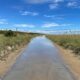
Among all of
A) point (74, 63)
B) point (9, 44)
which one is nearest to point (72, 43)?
point (9, 44)

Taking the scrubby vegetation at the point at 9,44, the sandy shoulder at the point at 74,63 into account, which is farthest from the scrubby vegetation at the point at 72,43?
the scrubby vegetation at the point at 9,44

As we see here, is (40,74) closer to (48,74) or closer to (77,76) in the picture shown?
(48,74)

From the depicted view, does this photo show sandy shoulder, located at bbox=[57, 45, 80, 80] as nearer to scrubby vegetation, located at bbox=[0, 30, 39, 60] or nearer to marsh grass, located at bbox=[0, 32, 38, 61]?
marsh grass, located at bbox=[0, 32, 38, 61]

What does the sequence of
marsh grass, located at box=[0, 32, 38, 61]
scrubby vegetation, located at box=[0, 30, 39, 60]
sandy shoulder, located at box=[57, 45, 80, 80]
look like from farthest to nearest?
1. scrubby vegetation, located at box=[0, 30, 39, 60]
2. marsh grass, located at box=[0, 32, 38, 61]
3. sandy shoulder, located at box=[57, 45, 80, 80]

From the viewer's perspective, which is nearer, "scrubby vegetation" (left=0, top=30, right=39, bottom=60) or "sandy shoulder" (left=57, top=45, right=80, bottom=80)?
"sandy shoulder" (left=57, top=45, right=80, bottom=80)

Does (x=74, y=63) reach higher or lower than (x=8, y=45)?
lower

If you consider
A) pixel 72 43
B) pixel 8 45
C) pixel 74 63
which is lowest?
pixel 74 63

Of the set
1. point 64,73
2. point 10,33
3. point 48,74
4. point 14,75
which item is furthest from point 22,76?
point 10,33

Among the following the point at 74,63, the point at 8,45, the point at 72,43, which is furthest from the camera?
the point at 72,43

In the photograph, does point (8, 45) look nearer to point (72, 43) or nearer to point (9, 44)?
point (9, 44)

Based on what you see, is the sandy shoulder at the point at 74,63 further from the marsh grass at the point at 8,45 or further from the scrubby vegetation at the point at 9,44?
the scrubby vegetation at the point at 9,44

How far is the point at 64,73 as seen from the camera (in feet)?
36.9

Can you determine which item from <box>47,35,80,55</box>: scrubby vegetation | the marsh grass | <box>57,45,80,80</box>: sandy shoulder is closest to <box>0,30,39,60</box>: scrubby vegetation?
the marsh grass

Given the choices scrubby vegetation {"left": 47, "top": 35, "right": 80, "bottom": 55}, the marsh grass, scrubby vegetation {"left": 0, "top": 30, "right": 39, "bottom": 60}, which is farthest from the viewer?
scrubby vegetation {"left": 47, "top": 35, "right": 80, "bottom": 55}
